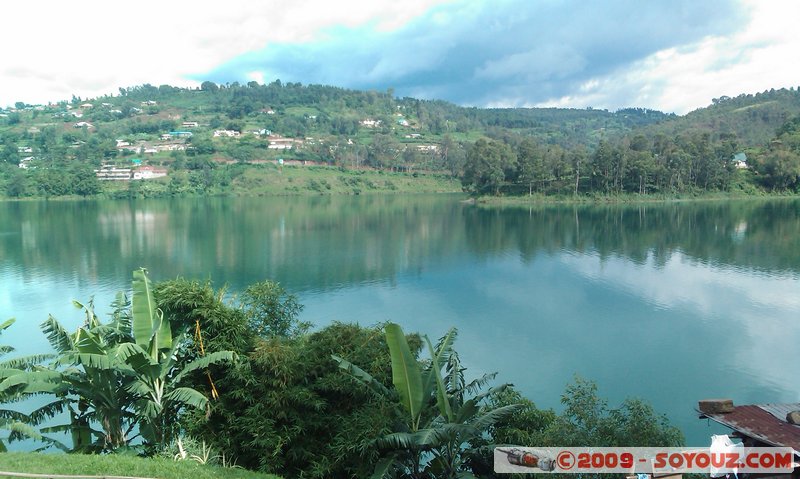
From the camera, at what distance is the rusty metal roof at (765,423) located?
6880 millimetres

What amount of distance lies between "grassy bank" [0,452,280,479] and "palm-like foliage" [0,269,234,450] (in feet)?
3.70

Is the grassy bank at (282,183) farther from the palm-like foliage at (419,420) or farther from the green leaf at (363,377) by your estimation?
the palm-like foliage at (419,420)

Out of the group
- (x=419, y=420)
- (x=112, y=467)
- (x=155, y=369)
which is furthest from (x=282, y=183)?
(x=112, y=467)

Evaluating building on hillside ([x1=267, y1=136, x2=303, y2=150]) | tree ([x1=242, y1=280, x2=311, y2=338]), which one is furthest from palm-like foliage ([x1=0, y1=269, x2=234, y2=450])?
building on hillside ([x1=267, y1=136, x2=303, y2=150])

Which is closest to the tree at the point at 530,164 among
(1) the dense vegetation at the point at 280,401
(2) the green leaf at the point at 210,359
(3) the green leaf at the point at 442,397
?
(1) the dense vegetation at the point at 280,401

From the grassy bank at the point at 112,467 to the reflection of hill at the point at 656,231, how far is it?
1182 inches

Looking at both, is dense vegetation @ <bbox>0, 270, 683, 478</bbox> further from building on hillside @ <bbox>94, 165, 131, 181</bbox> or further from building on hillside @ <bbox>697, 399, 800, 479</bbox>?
building on hillside @ <bbox>94, 165, 131, 181</bbox>

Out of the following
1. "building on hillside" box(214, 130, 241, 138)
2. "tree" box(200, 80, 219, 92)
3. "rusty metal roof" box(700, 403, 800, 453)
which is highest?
"tree" box(200, 80, 219, 92)

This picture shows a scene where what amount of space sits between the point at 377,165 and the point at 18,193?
60166 mm

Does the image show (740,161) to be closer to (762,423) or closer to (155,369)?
(762,423)

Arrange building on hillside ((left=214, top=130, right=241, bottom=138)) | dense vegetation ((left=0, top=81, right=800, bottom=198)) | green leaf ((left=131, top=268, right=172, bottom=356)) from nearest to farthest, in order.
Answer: green leaf ((left=131, top=268, right=172, bottom=356)) < dense vegetation ((left=0, top=81, right=800, bottom=198)) < building on hillside ((left=214, top=130, right=241, bottom=138))

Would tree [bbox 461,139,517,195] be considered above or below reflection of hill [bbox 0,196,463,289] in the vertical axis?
above

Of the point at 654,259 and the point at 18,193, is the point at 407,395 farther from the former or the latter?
the point at 18,193

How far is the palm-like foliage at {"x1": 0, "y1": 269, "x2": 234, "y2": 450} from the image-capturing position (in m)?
8.01
